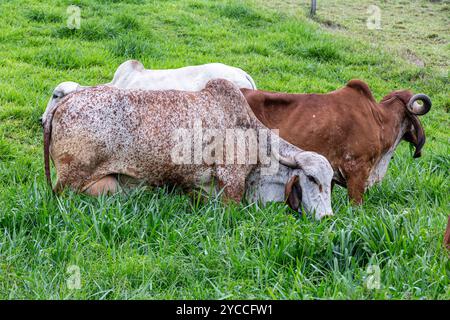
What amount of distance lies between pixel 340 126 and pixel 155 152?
5.41 feet

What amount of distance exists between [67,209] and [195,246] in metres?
1.03

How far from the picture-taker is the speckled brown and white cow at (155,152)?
539 cm

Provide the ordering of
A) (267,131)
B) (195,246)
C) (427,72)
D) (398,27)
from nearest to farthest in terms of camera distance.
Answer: (195,246) < (267,131) < (427,72) < (398,27)

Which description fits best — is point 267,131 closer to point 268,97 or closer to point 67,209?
point 268,97

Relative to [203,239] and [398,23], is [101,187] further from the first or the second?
[398,23]

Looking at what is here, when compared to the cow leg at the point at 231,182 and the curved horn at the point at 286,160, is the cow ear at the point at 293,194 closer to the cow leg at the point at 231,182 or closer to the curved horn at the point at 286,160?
the curved horn at the point at 286,160

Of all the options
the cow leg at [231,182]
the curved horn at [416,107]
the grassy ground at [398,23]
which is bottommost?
the grassy ground at [398,23]


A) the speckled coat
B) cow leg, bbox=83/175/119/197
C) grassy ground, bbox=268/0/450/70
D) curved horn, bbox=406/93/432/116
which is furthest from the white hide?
grassy ground, bbox=268/0/450/70

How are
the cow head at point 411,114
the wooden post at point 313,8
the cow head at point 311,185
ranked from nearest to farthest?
1. the cow head at point 311,185
2. the cow head at point 411,114
3. the wooden post at point 313,8

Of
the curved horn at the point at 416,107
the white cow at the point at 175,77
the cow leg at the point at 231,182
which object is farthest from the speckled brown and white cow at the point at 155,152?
the curved horn at the point at 416,107

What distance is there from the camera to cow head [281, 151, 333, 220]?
5445 millimetres

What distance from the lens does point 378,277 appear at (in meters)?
4.07

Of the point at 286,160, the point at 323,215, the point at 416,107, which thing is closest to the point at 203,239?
the point at 323,215

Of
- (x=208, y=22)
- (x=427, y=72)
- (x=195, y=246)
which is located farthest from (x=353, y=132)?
(x=208, y=22)
